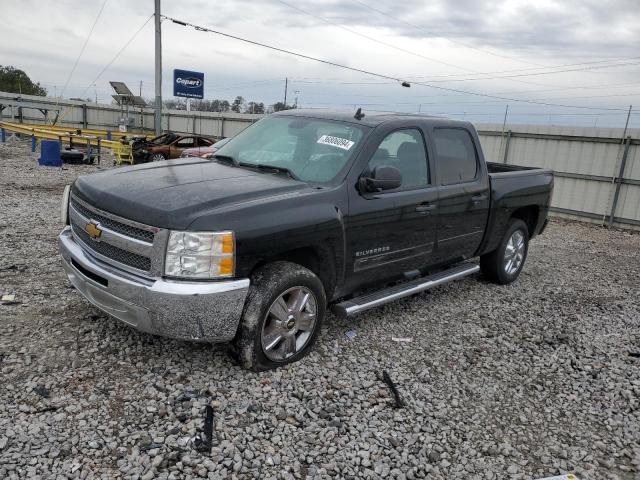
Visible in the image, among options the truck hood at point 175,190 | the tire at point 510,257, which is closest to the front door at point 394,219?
the truck hood at point 175,190

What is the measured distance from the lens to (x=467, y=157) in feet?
18.1

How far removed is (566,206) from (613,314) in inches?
329

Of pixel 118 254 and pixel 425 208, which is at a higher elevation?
Answer: pixel 425 208

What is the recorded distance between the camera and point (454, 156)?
5.32m

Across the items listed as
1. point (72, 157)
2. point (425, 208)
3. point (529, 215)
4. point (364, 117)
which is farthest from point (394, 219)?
point (72, 157)

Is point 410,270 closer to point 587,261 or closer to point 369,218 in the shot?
point 369,218

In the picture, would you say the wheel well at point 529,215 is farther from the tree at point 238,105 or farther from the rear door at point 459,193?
the tree at point 238,105

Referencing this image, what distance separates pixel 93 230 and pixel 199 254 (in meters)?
0.95

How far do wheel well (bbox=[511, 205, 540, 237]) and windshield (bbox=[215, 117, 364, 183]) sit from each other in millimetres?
3094

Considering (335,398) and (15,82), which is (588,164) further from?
(15,82)

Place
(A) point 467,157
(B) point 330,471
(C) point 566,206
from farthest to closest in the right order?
(C) point 566,206
(A) point 467,157
(B) point 330,471

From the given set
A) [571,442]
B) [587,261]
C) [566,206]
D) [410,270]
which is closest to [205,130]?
[566,206]

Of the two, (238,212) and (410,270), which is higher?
(238,212)

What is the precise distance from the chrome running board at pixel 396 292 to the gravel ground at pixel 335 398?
37cm
